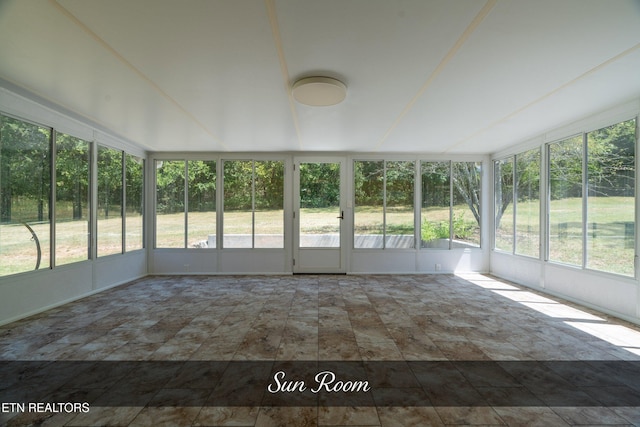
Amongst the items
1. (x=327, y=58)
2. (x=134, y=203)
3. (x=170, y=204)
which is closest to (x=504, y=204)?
(x=327, y=58)

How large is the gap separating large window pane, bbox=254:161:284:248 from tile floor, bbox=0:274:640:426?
5.15ft

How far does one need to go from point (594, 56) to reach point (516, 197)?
3.54m

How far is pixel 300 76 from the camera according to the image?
2.70 metres

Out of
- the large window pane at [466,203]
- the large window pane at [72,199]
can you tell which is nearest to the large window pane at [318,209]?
the large window pane at [466,203]

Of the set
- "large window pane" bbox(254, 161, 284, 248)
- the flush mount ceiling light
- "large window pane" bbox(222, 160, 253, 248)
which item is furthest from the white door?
the flush mount ceiling light

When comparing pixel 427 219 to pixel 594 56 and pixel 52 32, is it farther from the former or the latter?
pixel 52 32

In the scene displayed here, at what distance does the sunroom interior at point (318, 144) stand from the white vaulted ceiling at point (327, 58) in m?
0.02

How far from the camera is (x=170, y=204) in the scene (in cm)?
600

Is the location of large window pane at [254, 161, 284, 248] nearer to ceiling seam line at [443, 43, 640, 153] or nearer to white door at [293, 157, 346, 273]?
white door at [293, 157, 346, 273]

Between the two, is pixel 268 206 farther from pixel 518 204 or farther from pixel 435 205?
pixel 518 204

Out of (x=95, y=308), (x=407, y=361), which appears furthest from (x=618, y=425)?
(x=95, y=308)

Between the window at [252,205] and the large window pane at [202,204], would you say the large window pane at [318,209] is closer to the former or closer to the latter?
the window at [252,205]

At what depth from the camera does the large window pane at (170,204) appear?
5961 millimetres

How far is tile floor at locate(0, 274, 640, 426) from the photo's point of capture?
68.9 inches
